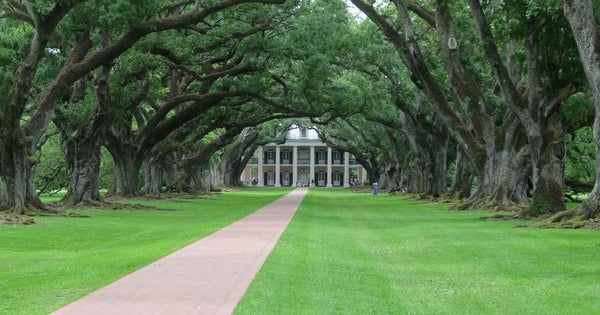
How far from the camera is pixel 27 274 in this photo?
1120 centimetres

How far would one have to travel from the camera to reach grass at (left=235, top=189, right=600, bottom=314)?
8492 millimetres

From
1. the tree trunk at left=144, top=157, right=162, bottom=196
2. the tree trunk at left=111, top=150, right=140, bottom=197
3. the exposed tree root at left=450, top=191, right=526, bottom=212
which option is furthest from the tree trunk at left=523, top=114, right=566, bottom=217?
the tree trunk at left=144, top=157, right=162, bottom=196

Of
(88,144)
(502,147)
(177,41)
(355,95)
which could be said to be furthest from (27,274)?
(355,95)

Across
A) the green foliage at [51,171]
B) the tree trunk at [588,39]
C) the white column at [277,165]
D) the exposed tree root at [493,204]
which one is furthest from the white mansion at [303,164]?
the tree trunk at [588,39]

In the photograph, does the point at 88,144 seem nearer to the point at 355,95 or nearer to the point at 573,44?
the point at 355,95

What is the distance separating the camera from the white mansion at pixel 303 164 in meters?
128

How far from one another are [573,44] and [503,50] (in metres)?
8.94

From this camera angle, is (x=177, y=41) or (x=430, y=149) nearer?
(x=177, y=41)

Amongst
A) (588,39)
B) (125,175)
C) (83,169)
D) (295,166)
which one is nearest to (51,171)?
(125,175)

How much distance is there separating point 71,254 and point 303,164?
378 feet

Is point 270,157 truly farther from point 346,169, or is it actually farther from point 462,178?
point 462,178

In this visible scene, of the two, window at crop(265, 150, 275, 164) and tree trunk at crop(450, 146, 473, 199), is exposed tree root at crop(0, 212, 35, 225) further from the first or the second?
window at crop(265, 150, 275, 164)

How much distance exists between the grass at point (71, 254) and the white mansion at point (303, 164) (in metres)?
102

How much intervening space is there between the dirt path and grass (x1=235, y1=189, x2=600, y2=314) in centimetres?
30
